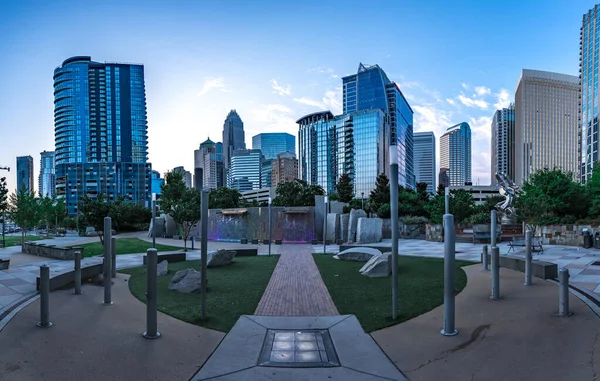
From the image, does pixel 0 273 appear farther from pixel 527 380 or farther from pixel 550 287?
pixel 550 287

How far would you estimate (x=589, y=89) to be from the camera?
103000 millimetres

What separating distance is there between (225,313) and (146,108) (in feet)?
650

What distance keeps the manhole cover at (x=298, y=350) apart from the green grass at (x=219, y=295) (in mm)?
1117

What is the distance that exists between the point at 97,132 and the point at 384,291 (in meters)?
187

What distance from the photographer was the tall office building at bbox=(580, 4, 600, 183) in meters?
96.9

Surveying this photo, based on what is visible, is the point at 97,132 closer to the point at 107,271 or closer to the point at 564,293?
the point at 107,271

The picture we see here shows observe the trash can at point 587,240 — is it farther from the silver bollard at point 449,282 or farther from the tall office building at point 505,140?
the tall office building at point 505,140

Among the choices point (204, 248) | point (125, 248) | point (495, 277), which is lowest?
point (125, 248)

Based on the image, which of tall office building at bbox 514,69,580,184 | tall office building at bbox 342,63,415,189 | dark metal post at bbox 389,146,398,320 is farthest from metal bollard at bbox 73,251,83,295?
tall office building at bbox 514,69,580,184

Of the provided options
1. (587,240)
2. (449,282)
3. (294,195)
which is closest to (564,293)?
(449,282)

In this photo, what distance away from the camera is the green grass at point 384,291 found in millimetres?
7285

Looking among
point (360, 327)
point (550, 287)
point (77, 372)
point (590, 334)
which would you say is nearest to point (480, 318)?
point (590, 334)

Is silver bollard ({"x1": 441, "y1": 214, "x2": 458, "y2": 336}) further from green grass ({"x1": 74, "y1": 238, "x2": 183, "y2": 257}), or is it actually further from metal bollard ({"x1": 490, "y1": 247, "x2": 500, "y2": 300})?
green grass ({"x1": 74, "y1": 238, "x2": 183, "y2": 257})

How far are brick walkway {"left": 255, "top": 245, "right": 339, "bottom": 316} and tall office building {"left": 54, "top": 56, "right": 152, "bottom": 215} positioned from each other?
156165mm
